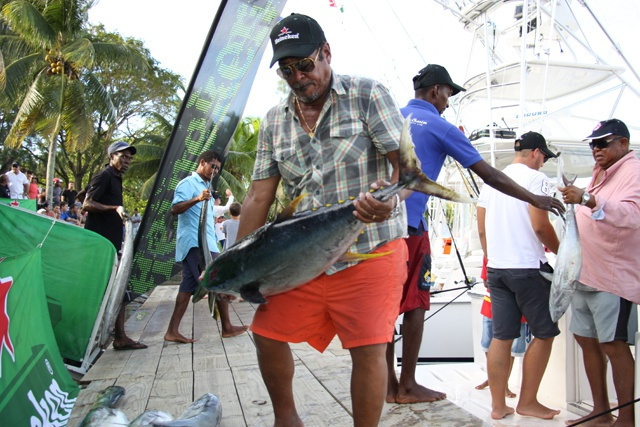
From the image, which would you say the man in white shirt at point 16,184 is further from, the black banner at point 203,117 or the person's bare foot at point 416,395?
the person's bare foot at point 416,395

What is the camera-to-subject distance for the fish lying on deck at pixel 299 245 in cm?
195

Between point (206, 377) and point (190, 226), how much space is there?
196 cm

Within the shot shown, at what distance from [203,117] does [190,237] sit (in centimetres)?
245

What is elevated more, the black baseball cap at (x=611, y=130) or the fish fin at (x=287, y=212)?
the black baseball cap at (x=611, y=130)

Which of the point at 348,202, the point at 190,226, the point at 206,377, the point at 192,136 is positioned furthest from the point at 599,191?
the point at 192,136

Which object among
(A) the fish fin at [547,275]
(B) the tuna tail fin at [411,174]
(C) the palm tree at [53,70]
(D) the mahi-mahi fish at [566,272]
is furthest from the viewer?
(C) the palm tree at [53,70]

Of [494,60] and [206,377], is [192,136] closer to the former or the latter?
[206,377]

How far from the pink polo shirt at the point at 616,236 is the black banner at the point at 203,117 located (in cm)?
483

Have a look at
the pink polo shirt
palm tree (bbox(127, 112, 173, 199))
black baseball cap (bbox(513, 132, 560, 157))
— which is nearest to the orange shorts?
the pink polo shirt

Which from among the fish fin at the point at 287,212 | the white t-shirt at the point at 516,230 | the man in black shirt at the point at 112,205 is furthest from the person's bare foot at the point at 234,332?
the fish fin at the point at 287,212

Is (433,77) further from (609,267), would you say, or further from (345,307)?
(345,307)

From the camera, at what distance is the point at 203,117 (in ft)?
23.1

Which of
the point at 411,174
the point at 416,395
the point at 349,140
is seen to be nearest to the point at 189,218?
the point at 416,395

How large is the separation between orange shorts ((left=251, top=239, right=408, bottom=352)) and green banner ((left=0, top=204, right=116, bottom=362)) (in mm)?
2589
